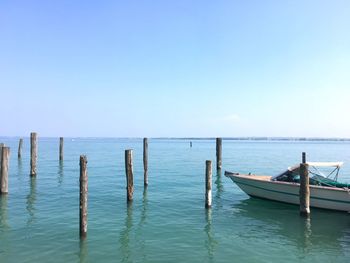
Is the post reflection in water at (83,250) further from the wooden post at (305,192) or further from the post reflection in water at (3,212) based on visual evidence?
the wooden post at (305,192)

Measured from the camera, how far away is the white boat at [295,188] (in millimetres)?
14602

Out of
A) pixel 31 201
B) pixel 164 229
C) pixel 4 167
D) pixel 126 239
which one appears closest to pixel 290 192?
pixel 164 229

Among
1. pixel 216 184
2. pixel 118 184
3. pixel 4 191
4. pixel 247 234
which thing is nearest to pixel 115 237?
pixel 247 234

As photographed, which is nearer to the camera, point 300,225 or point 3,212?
point 300,225

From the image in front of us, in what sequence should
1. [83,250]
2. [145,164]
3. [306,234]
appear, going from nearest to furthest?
[83,250]
[306,234]
[145,164]

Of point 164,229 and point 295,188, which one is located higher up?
point 295,188

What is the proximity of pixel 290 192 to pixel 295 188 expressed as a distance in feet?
1.11

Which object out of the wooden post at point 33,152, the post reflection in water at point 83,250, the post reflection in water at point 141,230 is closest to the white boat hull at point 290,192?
the post reflection in water at point 141,230

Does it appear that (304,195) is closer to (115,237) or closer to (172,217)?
(172,217)

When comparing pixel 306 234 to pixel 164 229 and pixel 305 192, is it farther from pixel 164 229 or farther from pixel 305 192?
pixel 164 229

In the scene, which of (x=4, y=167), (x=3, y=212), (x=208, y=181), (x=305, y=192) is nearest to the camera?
(x=305, y=192)

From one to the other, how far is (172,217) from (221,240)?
10.6ft

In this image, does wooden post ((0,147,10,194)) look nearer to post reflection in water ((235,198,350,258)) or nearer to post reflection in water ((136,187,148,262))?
post reflection in water ((136,187,148,262))

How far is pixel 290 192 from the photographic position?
16.0m
